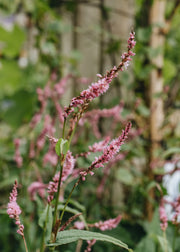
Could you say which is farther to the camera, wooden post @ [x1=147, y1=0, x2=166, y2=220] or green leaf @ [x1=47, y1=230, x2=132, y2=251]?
wooden post @ [x1=147, y1=0, x2=166, y2=220]

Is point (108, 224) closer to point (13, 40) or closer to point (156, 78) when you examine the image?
point (156, 78)

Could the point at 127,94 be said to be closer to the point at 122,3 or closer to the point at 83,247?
the point at 122,3

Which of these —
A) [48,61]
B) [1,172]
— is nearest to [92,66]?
[48,61]

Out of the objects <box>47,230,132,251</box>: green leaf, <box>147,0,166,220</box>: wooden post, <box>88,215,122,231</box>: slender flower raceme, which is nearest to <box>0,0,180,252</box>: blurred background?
<box>147,0,166,220</box>: wooden post

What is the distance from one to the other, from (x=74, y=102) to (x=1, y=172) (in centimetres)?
84

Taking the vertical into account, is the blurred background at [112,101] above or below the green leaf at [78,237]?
above

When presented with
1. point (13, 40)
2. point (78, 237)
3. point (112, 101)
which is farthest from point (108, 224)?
point (13, 40)

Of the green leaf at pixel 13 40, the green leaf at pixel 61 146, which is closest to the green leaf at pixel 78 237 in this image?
the green leaf at pixel 61 146

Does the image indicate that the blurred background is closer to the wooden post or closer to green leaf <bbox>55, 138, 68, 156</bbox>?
the wooden post

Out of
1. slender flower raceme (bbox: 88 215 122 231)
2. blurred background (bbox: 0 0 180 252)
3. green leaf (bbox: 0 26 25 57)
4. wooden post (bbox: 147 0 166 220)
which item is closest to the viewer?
slender flower raceme (bbox: 88 215 122 231)

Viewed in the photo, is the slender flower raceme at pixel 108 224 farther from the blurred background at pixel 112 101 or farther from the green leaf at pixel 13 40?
the green leaf at pixel 13 40

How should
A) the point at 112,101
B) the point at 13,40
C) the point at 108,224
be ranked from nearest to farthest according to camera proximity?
the point at 108,224 < the point at 112,101 < the point at 13,40

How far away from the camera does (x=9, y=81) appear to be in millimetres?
1812

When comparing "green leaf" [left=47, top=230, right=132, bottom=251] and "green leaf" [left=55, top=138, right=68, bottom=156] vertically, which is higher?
"green leaf" [left=55, top=138, right=68, bottom=156]
